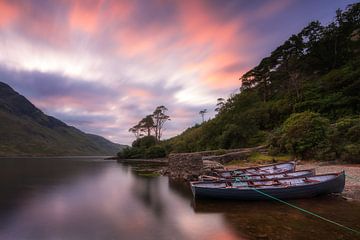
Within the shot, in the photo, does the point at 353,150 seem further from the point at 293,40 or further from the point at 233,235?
the point at 293,40

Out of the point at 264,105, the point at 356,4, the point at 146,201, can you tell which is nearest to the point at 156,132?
the point at 264,105

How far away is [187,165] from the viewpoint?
2769 cm

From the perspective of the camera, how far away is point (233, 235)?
931 centimetres

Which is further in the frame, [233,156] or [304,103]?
[304,103]

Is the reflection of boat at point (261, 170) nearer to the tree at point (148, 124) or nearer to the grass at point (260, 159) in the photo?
the grass at point (260, 159)

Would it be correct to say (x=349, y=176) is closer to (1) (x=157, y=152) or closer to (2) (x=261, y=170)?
(2) (x=261, y=170)

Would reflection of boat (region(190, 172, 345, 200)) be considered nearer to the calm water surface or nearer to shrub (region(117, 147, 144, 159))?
the calm water surface

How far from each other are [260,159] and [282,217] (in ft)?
66.8

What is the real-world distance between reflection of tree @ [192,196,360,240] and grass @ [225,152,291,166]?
14455 mm

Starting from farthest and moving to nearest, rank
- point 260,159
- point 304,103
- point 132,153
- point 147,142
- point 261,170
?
point 132,153, point 147,142, point 304,103, point 260,159, point 261,170

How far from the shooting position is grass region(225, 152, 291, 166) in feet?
95.7

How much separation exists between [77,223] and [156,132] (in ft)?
258

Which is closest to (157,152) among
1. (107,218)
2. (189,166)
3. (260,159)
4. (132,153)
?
(132,153)

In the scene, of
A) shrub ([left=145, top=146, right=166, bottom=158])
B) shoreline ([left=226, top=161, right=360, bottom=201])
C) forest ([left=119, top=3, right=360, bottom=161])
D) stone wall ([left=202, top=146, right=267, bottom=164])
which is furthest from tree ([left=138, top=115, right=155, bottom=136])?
shoreline ([left=226, top=161, right=360, bottom=201])
